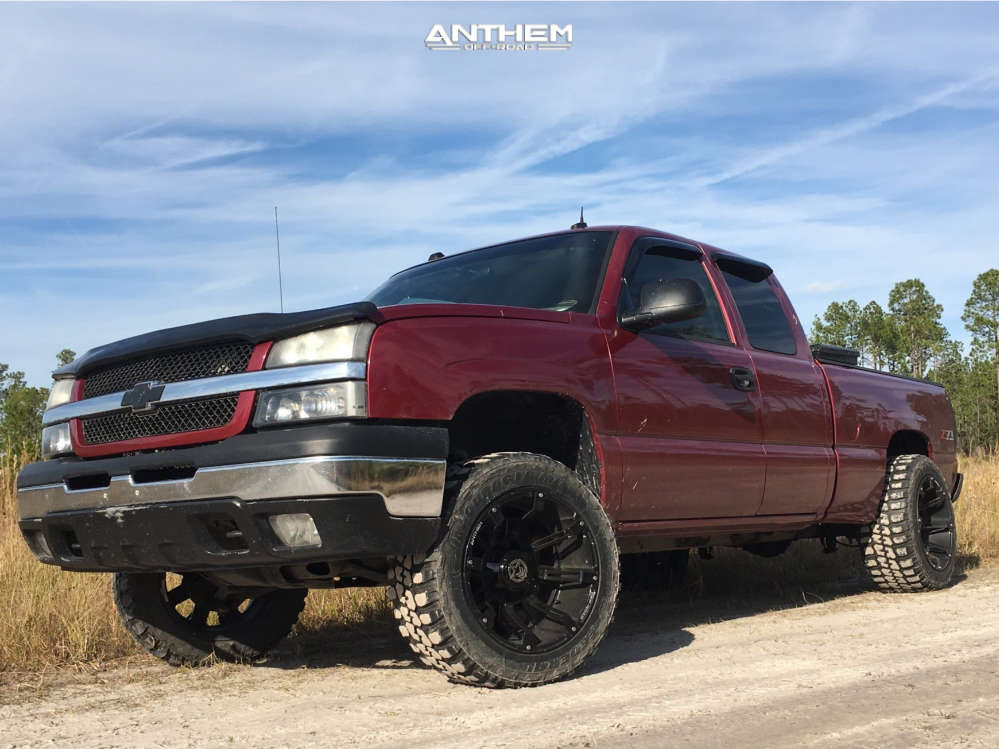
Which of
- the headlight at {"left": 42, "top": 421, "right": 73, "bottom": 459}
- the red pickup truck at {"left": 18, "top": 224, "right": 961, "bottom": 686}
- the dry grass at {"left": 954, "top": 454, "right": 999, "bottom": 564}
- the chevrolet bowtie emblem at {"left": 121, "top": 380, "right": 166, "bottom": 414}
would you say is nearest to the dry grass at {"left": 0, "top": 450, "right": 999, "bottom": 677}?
the dry grass at {"left": 954, "top": 454, "right": 999, "bottom": 564}

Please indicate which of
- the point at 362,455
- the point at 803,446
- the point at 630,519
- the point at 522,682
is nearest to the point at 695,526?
the point at 630,519

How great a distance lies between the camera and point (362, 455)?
3.29 meters

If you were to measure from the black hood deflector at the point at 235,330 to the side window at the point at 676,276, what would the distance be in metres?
1.50

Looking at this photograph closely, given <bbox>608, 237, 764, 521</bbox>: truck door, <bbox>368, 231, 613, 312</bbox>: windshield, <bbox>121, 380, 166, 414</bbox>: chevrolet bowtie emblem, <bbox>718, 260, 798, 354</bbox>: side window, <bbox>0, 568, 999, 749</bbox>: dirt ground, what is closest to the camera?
<bbox>0, 568, 999, 749</bbox>: dirt ground

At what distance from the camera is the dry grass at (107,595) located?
4617 millimetres

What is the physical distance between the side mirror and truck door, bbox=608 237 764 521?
0.29 feet

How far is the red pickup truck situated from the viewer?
3359 millimetres

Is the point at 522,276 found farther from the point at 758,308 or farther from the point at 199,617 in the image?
the point at 199,617

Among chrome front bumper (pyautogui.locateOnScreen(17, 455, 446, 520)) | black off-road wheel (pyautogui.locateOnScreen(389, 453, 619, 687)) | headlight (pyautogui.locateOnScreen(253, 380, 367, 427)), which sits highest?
headlight (pyautogui.locateOnScreen(253, 380, 367, 427))

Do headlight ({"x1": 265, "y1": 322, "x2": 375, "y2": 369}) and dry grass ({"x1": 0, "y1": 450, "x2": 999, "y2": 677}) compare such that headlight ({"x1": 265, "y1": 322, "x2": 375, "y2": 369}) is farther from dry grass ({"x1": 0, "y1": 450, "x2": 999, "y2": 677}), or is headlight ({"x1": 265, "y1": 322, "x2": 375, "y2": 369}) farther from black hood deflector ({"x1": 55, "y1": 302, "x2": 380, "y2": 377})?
dry grass ({"x1": 0, "y1": 450, "x2": 999, "y2": 677})

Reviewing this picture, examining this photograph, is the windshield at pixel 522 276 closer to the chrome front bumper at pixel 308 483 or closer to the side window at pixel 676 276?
the side window at pixel 676 276

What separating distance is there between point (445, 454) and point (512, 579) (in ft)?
1.93

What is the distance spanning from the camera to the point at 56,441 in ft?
13.4

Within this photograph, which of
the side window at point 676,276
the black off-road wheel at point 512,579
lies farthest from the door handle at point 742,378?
the black off-road wheel at point 512,579
